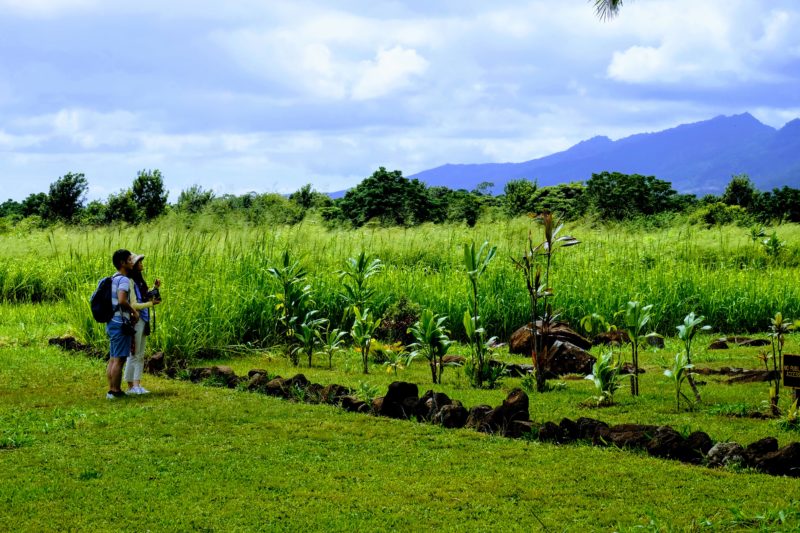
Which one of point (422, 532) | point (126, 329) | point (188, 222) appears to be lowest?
point (422, 532)


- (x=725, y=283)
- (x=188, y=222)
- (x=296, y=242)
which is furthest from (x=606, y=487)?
(x=188, y=222)

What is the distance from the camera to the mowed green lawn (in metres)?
4.31

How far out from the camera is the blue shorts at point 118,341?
7.50m

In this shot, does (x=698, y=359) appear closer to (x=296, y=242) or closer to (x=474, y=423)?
(x=474, y=423)

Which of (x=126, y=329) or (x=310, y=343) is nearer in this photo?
(x=126, y=329)

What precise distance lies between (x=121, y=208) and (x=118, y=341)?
28.2 meters

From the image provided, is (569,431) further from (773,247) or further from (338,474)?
(773,247)

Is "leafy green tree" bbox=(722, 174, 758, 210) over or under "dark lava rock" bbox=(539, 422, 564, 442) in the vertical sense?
over

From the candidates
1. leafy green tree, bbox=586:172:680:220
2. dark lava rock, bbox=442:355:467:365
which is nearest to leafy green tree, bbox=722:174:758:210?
leafy green tree, bbox=586:172:680:220

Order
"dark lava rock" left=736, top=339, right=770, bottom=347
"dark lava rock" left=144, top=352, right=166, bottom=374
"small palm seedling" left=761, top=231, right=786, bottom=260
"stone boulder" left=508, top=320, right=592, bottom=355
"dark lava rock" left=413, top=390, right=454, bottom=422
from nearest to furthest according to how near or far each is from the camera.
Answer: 1. "dark lava rock" left=413, top=390, right=454, bottom=422
2. "dark lava rock" left=144, top=352, right=166, bottom=374
3. "stone boulder" left=508, top=320, right=592, bottom=355
4. "dark lava rock" left=736, top=339, right=770, bottom=347
5. "small palm seedling" left=761, top=231, right=786, bottom=260

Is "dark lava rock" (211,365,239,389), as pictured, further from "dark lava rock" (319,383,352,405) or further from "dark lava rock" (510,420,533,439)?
"dark lava rock" (510,420,533,439)

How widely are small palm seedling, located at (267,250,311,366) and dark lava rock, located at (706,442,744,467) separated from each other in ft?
17.3

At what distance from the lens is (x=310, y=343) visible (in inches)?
367

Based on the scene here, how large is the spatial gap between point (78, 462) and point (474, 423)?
2.77 m
